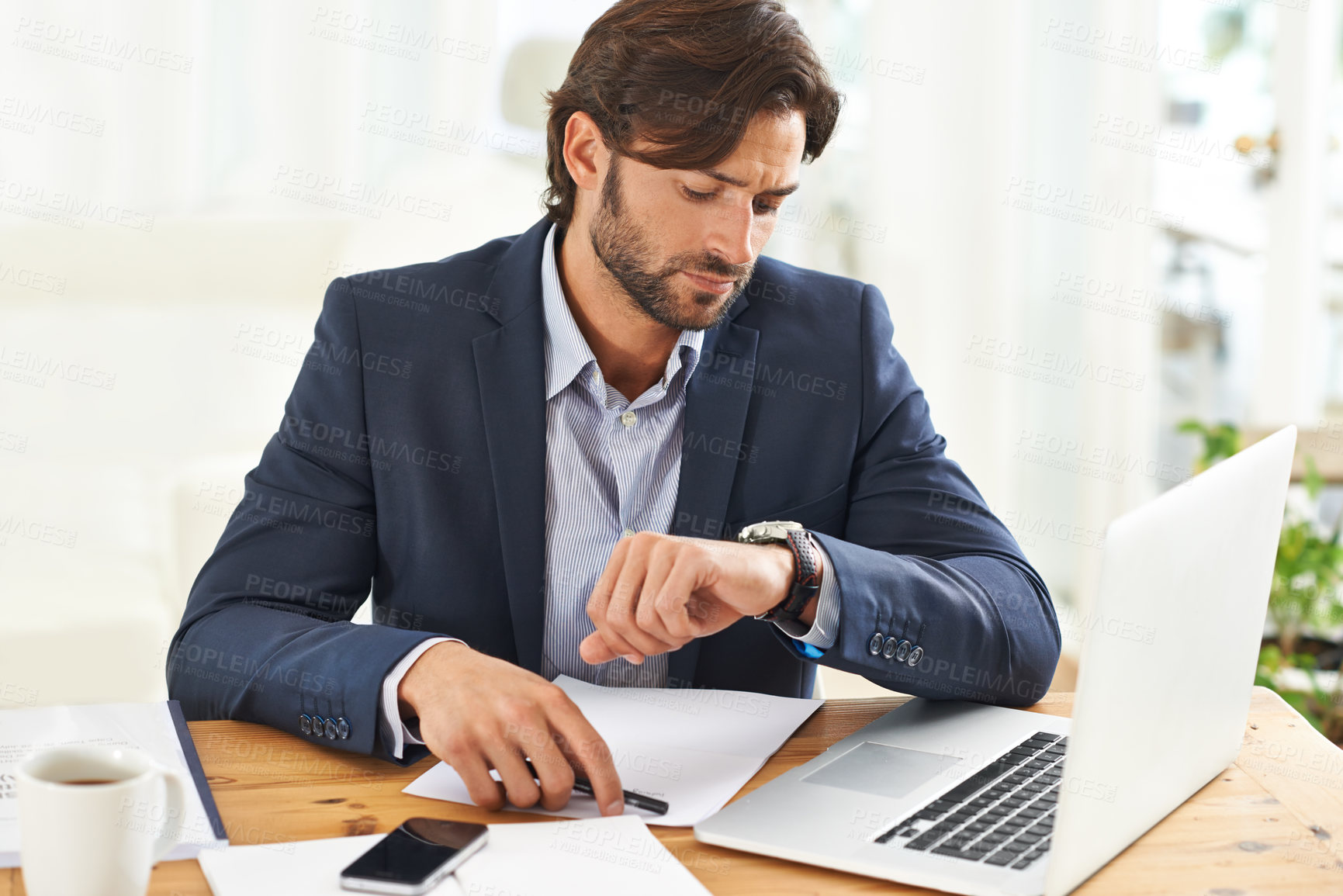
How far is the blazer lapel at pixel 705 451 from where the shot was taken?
4.51 feet

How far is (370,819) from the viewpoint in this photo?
911 millimetres

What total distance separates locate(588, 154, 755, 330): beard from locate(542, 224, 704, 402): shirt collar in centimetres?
3

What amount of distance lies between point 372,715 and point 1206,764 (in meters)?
0.67

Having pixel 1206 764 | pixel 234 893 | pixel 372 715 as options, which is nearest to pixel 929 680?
pixel 1206 764

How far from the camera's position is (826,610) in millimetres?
1108

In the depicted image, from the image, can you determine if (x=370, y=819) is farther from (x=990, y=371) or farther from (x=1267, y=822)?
(x=990, y=371)

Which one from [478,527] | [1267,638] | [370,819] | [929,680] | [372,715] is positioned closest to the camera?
[370,819]

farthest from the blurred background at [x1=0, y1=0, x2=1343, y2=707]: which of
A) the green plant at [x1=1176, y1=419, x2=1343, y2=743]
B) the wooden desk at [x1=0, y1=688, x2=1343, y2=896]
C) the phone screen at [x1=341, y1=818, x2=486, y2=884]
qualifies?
the phone screen at [x1=341, y1=818, x2=486, y2=884]

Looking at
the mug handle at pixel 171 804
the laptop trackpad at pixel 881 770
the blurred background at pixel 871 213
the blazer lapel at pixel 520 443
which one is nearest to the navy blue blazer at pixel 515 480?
the blazer lapel at pixel 520 443

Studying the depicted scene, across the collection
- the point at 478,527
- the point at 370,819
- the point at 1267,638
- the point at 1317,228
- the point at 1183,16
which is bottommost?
the point at 1267,638

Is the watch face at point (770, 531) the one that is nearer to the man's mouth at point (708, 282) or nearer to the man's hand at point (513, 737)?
the man's hand at point (513, 737)

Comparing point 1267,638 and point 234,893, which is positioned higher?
point 234,893

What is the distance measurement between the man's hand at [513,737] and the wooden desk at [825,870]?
0.03 meters

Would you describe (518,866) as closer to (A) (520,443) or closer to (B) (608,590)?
(B) (608,590)
